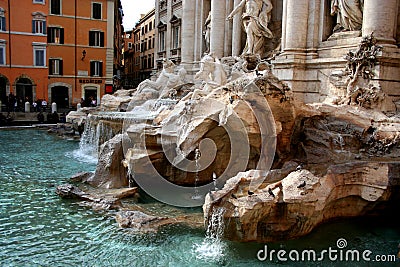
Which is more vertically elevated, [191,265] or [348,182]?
[348,182]

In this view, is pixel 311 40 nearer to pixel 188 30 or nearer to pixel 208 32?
pixel 208 32

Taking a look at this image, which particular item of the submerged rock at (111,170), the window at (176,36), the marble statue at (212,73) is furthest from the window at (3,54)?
the submerged rock at (111,170)

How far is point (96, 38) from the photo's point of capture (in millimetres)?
28797

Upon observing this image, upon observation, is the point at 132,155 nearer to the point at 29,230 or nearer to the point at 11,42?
the point at 29,230

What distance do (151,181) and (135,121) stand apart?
3.18 metres

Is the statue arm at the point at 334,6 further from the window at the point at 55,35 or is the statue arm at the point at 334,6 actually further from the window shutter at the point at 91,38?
the window at the point at 55,35

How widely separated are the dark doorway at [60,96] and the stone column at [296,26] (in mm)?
18767

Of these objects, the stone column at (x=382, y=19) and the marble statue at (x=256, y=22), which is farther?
the marble statue at (x=256, y=22)

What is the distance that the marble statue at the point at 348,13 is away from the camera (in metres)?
11.9

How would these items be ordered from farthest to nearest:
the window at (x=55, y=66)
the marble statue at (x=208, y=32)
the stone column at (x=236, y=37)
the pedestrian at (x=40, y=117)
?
the window at (x=55, y=66) < the pedestrian at (x=40, y=117) < the marble statue at (x=208, y=32) < the stone column at (x=236, y=37)

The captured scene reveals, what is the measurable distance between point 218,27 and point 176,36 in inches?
253

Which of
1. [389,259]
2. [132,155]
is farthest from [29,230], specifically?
[389,259]

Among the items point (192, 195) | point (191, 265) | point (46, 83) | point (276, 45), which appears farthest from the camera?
point (46, 83)

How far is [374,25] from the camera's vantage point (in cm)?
1084
